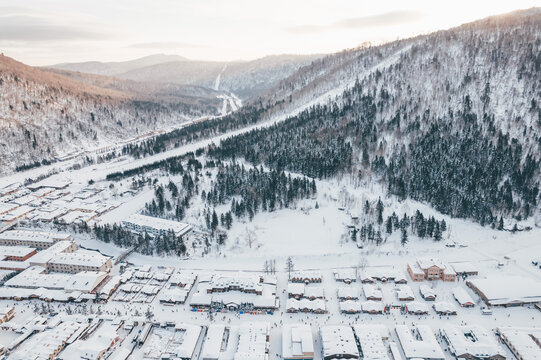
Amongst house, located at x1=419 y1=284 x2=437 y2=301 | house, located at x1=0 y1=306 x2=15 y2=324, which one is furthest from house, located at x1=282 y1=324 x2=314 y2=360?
house, located at x1=0 y1=306 x2=15 y2=324

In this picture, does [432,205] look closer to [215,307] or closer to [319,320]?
[319,320]

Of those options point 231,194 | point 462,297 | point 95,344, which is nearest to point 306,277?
point 462,297

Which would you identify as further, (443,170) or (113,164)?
(113,164)

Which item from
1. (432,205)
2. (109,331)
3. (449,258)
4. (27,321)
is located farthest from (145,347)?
(432,205)

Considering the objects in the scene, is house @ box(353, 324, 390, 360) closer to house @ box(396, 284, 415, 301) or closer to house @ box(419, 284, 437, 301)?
house @ box(396, 284, 415, 301)

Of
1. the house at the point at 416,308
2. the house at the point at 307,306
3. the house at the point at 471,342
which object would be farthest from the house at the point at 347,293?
the house at the point at 471,342

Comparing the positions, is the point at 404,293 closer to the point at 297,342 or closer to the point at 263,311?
the point at 297,342
